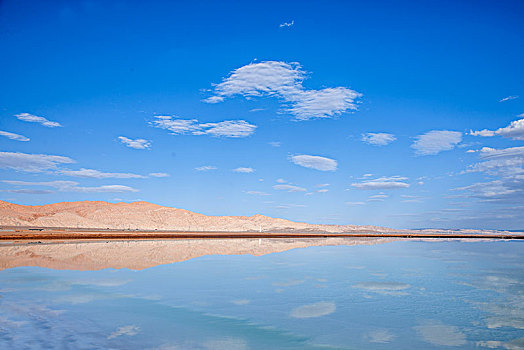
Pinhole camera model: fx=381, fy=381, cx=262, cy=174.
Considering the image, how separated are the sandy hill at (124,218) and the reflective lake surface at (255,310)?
105 metres

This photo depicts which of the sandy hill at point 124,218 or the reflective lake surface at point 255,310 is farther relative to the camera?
the sandy hill at point 124,218

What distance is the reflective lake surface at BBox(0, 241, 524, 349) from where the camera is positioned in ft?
25.9

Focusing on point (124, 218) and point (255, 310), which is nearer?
point (255, 310)

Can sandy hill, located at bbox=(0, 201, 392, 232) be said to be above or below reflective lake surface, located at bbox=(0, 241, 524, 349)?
above

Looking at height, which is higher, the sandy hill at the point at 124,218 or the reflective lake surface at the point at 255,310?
the sandy hill at the point at 124,218

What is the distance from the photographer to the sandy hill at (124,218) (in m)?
115

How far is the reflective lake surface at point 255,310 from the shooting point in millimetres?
7891

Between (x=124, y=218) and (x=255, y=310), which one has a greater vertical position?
(x=124, y=218)

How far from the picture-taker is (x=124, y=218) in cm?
13525

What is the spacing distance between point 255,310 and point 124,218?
134m

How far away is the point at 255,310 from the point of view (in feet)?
34.4

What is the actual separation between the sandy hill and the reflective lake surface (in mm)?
104839

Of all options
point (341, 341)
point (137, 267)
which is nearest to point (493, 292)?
point (341, 341)

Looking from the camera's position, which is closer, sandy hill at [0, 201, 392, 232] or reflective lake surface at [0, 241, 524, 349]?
reflective lake surface at [0, 241, 524, 349]
